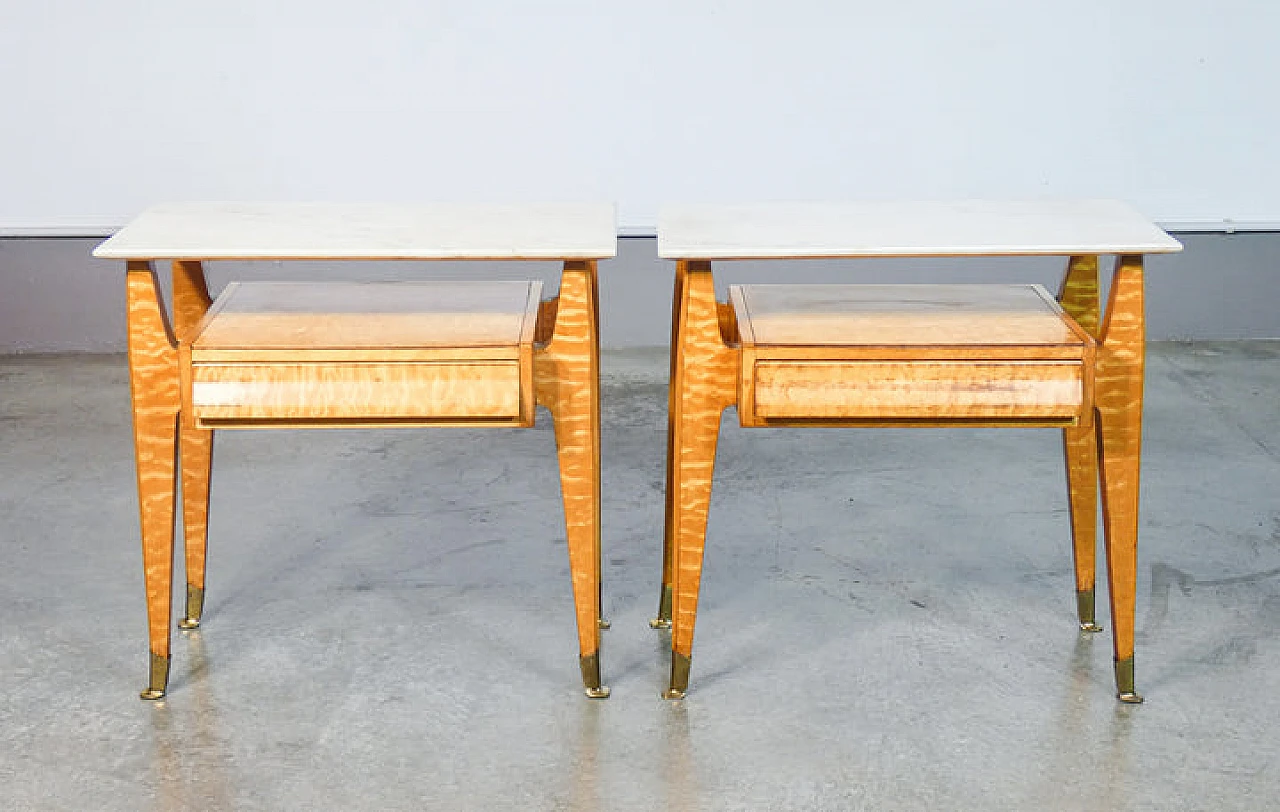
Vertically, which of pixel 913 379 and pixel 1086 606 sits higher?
pixel 913 379

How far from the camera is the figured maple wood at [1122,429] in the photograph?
230cm

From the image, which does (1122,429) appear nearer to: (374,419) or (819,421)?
(819,421)

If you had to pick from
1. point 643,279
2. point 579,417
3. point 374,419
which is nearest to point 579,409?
point 579,417

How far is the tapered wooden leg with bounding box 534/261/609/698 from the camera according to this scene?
229 centimetres

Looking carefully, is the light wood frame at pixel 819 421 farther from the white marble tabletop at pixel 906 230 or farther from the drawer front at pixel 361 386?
the drawer front at pixel 361 386

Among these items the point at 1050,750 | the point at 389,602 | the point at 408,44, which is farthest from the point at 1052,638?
the point at 408,44

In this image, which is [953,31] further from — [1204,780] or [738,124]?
[1204,780]

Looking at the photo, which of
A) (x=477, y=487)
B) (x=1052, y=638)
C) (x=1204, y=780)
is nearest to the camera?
(x=1204, y=780)

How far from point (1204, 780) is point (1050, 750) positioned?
212 millimetres

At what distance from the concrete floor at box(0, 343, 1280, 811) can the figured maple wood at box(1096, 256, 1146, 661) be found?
163 mm

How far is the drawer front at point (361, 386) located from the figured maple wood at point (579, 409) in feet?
0.27

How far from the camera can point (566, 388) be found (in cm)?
233

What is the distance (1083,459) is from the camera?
2.67 m

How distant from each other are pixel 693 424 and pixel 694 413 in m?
0.02
